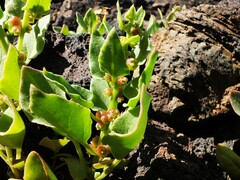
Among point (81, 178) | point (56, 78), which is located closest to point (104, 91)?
point (56, 78)

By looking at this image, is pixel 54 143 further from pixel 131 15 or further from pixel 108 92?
pixel 131 15

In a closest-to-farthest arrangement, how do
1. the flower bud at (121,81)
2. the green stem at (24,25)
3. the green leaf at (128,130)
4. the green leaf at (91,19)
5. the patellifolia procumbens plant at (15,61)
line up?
the green leaf at (128,130) → the patellifolia procumbens plant at (15,61) → the flower bud at (121,81) → the green stem at (24,25) → the green leaf at (91,19)

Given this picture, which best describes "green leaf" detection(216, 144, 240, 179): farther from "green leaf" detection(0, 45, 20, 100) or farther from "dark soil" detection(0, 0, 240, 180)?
"green leaf" detection(0, 45, 20, 100)

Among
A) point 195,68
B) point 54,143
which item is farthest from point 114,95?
point 195,68

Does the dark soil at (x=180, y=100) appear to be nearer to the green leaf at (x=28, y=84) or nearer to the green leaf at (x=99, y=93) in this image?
the green leaf at (x=99, y=93)

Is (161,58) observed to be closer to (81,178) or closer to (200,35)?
(200,35)

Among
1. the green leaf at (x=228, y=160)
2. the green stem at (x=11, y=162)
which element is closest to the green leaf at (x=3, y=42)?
the green stem at (x=11, y=162)

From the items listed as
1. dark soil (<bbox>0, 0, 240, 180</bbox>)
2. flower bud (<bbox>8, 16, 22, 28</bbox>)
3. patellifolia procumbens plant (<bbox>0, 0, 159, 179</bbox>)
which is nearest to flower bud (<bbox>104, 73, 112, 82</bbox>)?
patellifolia procumbens plant (<bbox>0, 0, 159, 179</bbox>)
